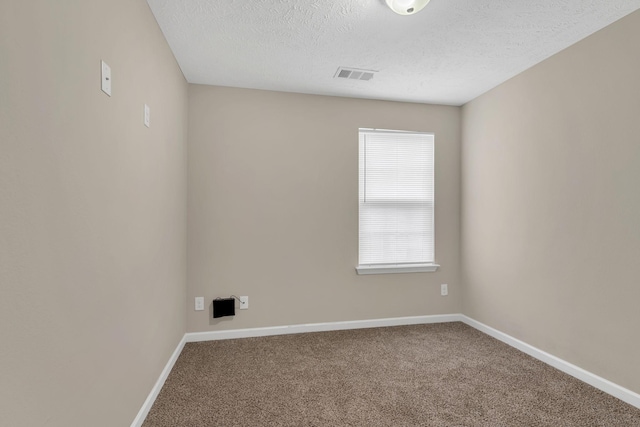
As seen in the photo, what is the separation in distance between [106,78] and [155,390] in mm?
1843

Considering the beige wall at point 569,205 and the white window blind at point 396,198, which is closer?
the beige wall at point 569,205

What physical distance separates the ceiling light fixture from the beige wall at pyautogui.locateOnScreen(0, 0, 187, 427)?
140 cm

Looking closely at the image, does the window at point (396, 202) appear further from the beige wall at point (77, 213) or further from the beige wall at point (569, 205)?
the beige wall at point (77, 213)

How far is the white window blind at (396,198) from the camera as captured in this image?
11.3 feet

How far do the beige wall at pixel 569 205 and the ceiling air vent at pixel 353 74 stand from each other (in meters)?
1.28

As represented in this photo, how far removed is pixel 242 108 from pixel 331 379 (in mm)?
2488

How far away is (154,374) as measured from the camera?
208 cm

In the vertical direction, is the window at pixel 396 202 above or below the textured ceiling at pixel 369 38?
below

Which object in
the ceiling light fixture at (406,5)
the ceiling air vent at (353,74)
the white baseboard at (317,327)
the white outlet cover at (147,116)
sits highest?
the ceiling air vent at (353,74)

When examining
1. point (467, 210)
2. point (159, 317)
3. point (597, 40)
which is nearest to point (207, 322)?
point (159, 317)

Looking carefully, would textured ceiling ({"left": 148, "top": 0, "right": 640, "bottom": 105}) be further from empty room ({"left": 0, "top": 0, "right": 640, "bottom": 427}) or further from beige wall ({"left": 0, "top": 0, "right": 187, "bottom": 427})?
beige wall ({"left": 0, "top": 0, "right": 187, "bottom": 427})

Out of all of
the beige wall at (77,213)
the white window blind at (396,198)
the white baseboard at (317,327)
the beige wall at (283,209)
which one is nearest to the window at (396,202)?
the white window blind at (396,198)

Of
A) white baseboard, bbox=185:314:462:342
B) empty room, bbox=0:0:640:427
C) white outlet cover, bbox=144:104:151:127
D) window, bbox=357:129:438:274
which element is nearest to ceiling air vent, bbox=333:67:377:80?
empty room, bbox=0:0:640:427

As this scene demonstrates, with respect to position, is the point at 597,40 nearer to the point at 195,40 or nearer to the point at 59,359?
the point at 195,40
